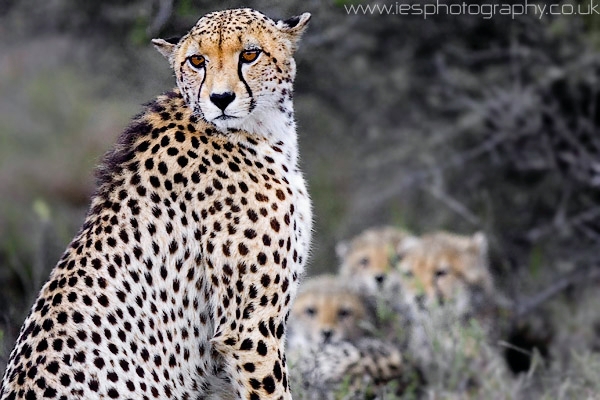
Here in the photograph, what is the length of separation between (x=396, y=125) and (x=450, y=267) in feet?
8.61

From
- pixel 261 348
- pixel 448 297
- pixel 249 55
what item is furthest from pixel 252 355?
pixel 448 297

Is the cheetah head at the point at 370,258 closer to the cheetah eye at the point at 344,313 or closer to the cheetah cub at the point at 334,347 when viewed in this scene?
the cheetah cub at the point at 334,347

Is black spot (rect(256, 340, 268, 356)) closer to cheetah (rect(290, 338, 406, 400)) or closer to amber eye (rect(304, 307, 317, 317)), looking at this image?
cheetah (rect(290, 338, 406, 400))

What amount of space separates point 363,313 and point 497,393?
146 cm

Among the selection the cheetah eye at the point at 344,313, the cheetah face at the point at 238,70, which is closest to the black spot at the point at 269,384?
the cheetah face at the point at 238,70

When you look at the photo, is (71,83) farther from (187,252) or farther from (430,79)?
(187,252)

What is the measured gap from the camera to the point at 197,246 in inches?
133

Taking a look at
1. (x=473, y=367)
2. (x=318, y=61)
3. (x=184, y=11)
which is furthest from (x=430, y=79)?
(x=473, y=367)

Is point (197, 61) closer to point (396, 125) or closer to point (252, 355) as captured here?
point (252, 355)

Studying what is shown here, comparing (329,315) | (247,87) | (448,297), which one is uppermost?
(247,87)

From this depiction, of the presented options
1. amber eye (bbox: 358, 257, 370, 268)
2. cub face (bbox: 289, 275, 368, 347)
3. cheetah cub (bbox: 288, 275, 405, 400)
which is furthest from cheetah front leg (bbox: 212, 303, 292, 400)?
amber eye (bbox: 358, 257, 370, 268)

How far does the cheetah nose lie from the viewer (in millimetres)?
3312

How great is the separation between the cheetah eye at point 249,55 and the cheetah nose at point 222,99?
0.14 metres

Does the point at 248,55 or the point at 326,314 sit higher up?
the point at 248,55
